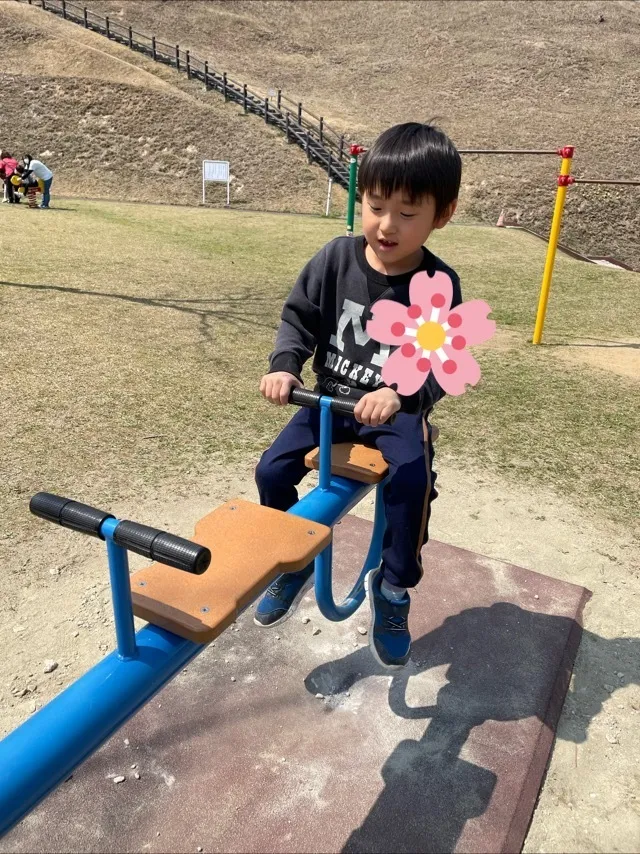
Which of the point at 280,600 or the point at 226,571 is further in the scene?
the point at 280,600

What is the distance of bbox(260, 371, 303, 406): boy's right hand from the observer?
1.74 metres

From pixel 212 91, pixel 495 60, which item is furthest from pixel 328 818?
pixel 495 60

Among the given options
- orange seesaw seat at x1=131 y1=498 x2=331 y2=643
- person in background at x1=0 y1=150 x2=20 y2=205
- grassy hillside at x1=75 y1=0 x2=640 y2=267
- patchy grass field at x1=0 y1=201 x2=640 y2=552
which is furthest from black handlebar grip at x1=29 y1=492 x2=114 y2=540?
grassy hillside at x1=75 y1=0 x2=640 y2=267

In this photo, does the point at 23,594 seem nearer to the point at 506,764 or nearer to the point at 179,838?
the point at 179,838

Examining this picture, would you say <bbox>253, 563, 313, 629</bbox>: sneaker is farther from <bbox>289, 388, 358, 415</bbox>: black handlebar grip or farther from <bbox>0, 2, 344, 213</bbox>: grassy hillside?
<bbox>0, 2, 344, 213</bbox>: grassy hillside

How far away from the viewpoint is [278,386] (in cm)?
174

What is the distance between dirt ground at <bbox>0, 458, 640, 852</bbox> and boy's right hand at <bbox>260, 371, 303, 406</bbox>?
3.14 feet

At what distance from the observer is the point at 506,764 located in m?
1.74

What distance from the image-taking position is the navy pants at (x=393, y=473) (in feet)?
5.88

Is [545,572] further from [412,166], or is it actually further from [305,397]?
[412,166]

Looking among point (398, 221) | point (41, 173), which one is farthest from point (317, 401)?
point (41, 173)

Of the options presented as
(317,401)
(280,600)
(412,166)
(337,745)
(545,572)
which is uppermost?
(412,166)

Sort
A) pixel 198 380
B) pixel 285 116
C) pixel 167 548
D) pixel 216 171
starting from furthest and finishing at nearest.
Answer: pixel 285 116
pixel 216 171
pixel 198 380
pixel 167 548

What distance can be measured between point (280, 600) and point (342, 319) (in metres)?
0.85
